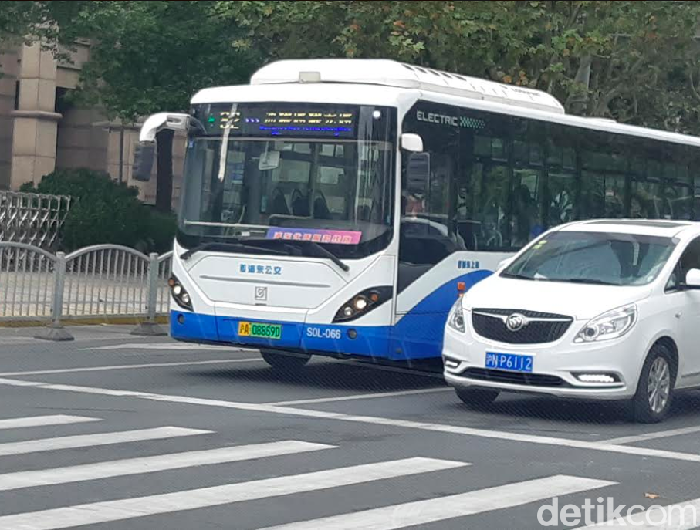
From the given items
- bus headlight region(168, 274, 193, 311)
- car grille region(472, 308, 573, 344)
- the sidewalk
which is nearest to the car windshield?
car grille region(472, 308, 573, 344)

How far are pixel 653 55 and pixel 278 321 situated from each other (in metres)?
17.6

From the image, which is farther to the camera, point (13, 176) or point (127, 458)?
point (13, 176)

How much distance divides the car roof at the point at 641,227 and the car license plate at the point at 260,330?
2832 mm

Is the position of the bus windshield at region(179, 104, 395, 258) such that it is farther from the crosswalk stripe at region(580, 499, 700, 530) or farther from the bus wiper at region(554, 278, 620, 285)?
the crosswalk stripe at region(580, 499, 700, 530)

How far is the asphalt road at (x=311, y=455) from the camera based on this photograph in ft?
29.1

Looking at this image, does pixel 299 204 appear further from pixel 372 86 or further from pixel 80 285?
pixel 80 285

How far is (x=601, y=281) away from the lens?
1419 cm

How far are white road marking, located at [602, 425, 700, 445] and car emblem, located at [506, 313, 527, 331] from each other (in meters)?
1.31

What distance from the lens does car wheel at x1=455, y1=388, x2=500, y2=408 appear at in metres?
14.5

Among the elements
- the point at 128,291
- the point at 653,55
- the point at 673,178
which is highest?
the point at 653,55

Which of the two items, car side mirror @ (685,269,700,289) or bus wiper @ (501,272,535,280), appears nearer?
car side mirror @ (685,269,700,289)

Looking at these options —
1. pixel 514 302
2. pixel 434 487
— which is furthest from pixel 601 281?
pixel 434 487

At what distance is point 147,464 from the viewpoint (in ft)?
34.0

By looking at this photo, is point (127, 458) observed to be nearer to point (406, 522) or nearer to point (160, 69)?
point (406, 522)
